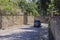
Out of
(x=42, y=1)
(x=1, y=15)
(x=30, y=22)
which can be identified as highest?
(x=42, y=1)

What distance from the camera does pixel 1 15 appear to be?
1257 inches

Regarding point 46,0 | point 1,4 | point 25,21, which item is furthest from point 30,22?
point 1,4

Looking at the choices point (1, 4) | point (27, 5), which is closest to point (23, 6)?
point (27, 5)

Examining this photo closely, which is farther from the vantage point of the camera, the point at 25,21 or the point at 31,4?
the point at 31,4

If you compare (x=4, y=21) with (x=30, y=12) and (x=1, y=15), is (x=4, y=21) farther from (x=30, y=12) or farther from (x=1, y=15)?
(x=30, y=12)

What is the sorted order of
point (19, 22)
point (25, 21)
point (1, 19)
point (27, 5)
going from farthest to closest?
point (27, 5) < point (25, 21) < point (19, 22) < point (1, 19)

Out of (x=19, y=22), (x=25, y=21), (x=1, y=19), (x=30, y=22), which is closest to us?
(x=1, y=19)

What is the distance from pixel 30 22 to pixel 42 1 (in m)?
25.1

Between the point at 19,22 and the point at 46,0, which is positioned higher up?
the point at 46,0

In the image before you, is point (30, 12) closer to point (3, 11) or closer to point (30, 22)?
point (30, 22)

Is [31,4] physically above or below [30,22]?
above

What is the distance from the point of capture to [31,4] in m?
62.2

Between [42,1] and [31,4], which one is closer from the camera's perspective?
[42,1]

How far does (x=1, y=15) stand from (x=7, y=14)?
1130 millimetres
